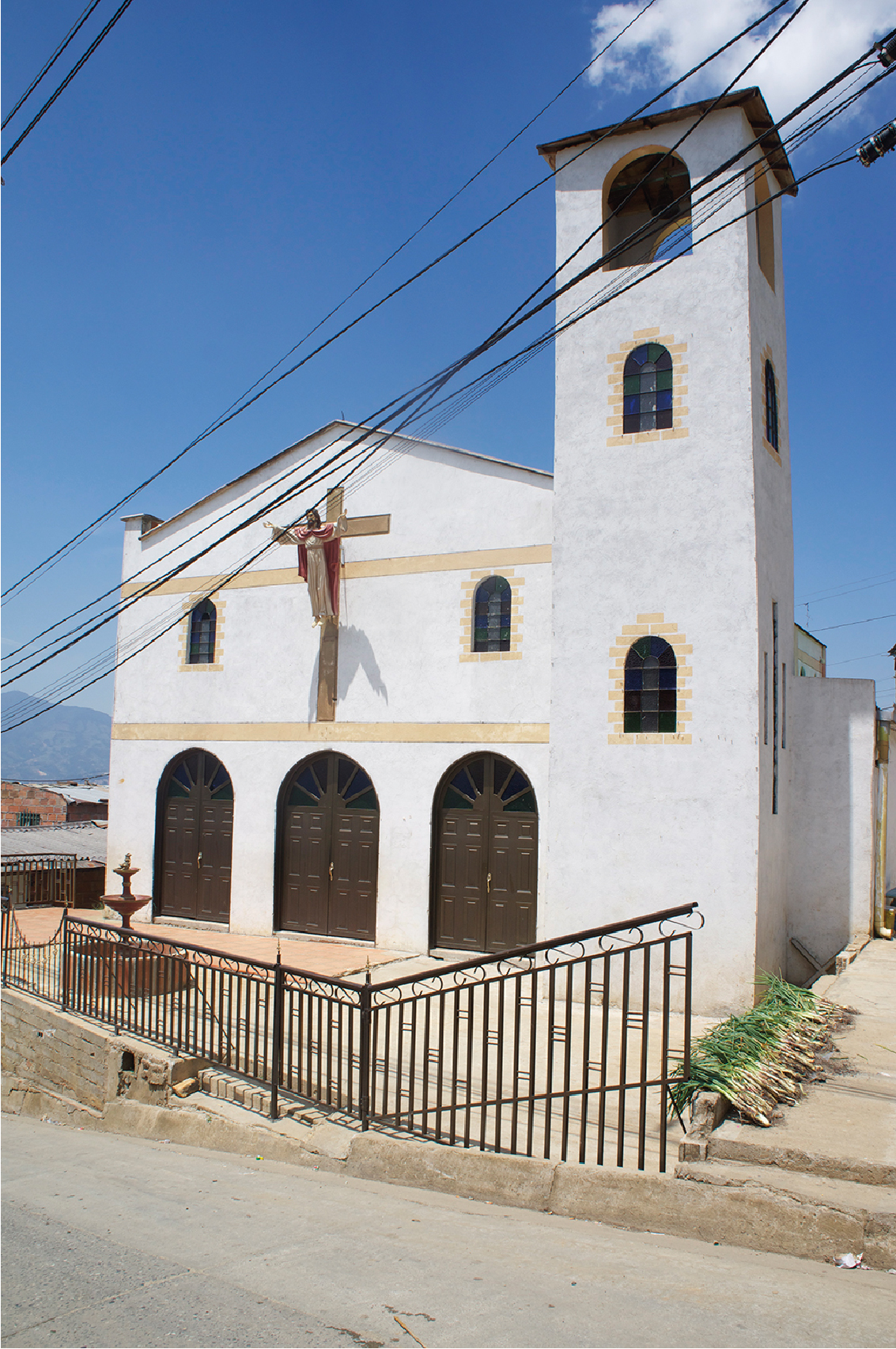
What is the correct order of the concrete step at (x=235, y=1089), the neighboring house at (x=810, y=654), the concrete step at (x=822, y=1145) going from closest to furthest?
the concrete step at (x=822, y=1145) → the concrete step at (x=235, y=1089) → the neighboring house at (x=810, y=654)

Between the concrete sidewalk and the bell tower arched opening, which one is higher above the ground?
the bell tower arched opening

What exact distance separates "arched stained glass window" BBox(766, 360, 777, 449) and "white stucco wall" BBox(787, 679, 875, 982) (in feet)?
10.1

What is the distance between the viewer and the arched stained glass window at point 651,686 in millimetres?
10062

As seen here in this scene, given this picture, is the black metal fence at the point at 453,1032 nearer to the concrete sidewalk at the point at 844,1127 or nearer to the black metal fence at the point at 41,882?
the concrete sidewalk at the point at 844,1127

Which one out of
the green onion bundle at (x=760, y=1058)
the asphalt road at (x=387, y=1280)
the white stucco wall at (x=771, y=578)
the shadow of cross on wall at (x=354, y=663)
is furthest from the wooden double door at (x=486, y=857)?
the asphalt road at (x=387, y=1280)

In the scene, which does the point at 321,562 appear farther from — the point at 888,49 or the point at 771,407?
the point at 888,49

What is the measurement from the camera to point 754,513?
9.89 meters

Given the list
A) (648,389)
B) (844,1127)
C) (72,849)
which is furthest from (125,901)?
(72,849)

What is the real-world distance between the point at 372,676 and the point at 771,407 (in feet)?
21.4

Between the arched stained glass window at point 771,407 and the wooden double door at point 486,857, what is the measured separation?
5291 mm

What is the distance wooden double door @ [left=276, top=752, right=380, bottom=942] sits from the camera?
43.6ft

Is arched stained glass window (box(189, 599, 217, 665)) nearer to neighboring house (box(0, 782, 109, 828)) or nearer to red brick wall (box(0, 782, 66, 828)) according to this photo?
neighboring house (box(0, 782, 109, 828))

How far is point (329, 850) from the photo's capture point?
13641 mm

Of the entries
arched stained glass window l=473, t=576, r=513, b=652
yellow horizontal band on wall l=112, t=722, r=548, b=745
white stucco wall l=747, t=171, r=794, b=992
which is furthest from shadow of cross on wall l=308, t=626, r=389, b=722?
white stucco wall l=747, t=171, r=794, b=992
